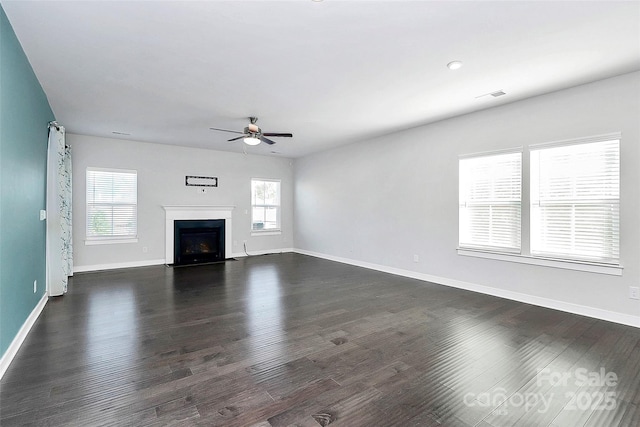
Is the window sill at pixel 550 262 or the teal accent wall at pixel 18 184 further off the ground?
the teal accent wall at pixel 18 184

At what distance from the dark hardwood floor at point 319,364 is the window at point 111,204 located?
7.82 feet

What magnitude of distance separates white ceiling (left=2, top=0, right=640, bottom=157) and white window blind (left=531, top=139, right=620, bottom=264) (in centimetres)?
85

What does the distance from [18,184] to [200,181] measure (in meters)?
4.60

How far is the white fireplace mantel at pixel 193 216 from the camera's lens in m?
6.89

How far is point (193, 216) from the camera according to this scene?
722 centimetres

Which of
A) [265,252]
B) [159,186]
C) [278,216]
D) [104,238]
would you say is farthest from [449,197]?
[104,238]

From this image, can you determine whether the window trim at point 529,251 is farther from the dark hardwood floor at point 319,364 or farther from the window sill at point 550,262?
the dark hardwood floor at point 319,364

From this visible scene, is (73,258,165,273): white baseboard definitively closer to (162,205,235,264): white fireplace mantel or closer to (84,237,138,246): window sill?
(162,205,235,264): white fireplace mantel

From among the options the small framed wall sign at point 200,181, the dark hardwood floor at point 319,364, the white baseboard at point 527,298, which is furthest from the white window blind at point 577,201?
the small framed wall sign at point 200,181

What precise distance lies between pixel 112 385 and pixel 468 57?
411 cm

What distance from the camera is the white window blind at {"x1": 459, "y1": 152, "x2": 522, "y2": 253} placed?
4.25 metres

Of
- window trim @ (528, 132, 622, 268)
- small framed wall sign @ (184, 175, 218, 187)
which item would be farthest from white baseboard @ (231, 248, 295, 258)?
window trim @ (528, 132, 622, 268)

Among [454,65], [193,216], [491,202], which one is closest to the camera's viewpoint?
[454,65]

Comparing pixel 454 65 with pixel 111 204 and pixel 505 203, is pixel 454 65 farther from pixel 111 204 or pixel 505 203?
pixel 111 204
